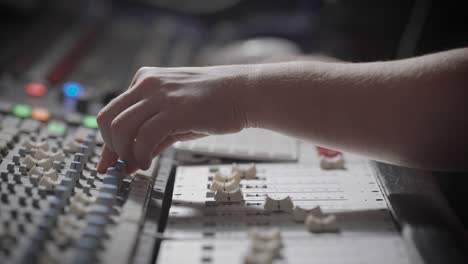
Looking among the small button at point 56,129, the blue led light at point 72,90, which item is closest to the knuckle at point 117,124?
the small button at point 56,129

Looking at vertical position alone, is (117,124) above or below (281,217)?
above

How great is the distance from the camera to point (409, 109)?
2.81ft

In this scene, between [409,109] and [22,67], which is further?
[22,67]

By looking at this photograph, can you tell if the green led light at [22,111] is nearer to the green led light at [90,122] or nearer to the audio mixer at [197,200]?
the audio mixer at [197,200]

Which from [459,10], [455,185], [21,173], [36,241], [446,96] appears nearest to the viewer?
[36,241]

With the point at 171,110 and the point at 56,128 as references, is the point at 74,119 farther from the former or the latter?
the point at 171,110

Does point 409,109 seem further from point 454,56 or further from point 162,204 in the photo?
point 162,204

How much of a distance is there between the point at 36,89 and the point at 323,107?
0.81m

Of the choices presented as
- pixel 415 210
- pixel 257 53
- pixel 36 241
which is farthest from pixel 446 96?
pixel 257 53

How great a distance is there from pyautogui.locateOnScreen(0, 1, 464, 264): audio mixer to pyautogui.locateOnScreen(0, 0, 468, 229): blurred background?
9 centimetres

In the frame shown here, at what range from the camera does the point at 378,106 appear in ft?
2.86

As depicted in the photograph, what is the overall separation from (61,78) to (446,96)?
1020 mm

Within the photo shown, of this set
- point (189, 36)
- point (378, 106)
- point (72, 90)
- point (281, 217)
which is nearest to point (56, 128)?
point (72, 90)

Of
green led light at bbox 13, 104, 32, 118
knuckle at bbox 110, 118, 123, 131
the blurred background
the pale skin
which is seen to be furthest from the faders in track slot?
green led light at bbox 13, 104, 32, 118
